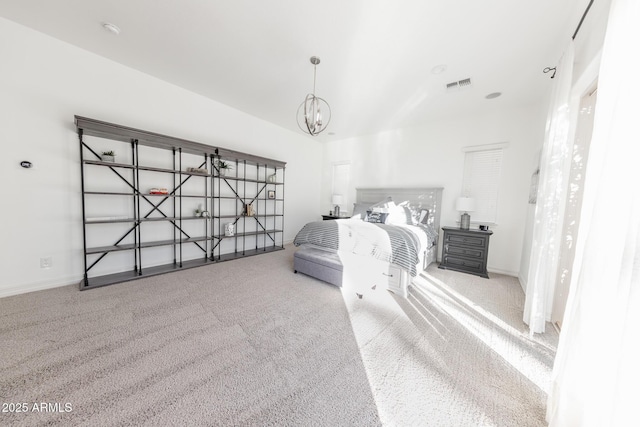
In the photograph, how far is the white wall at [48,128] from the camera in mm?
2316

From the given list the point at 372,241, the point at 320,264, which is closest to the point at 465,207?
the point at 372,241

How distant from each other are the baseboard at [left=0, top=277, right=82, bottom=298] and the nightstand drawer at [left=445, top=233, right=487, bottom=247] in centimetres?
542

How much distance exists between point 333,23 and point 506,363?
127 inches

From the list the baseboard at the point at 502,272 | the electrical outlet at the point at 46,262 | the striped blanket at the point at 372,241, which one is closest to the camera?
the electrical outlet at the point at 46,262

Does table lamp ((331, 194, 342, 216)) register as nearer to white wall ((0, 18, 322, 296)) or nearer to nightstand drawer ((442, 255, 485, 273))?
nightstand drawer ((442, 255, 485, 273))

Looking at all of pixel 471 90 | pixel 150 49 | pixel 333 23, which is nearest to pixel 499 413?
pixel 333 23

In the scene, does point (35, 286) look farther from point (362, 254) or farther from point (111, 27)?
point (362, 254)

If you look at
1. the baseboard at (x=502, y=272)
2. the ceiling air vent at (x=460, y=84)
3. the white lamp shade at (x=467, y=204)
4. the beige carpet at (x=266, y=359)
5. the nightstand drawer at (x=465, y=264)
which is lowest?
the beige carpet at (x=266, y=359)

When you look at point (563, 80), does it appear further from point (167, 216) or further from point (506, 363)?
point (167, 216)

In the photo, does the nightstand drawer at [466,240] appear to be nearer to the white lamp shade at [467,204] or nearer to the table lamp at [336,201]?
the white lamp shade at [467,204]

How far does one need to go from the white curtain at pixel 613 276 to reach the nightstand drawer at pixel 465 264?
2782mm

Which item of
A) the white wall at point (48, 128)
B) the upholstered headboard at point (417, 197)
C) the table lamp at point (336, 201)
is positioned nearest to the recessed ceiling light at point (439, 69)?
the upholstered headboard at point (417, 197)

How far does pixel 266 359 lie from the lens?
1566 millimetres

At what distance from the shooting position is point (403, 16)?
196cm
